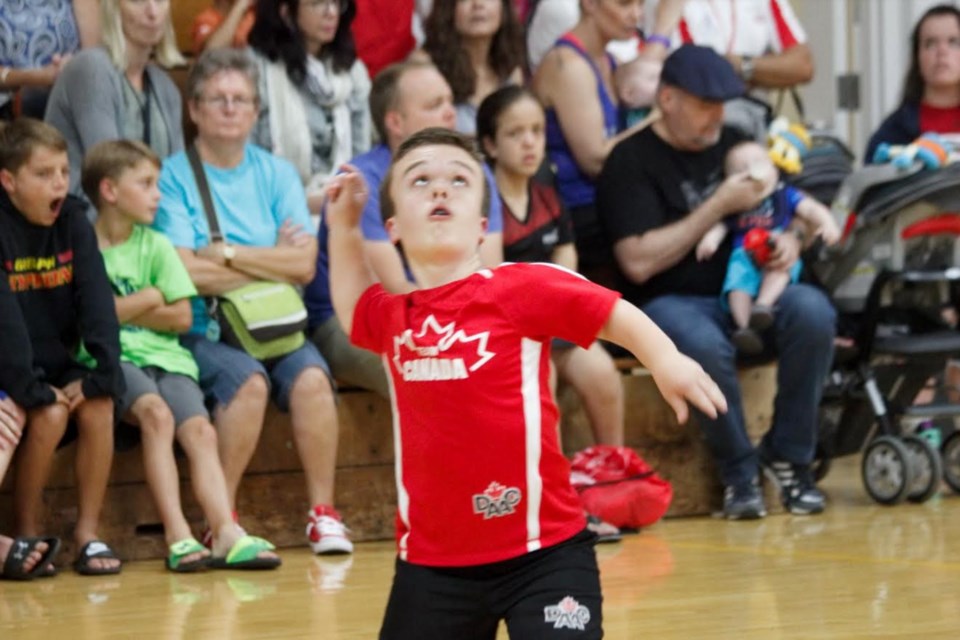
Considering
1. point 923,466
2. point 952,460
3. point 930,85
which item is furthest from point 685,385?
point 930,85

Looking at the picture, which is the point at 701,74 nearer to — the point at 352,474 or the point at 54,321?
the point at 352,474

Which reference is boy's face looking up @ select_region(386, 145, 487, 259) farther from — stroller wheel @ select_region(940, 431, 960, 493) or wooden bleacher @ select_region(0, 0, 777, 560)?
stroller wheel @ select_region(940, 431, 960, 493)

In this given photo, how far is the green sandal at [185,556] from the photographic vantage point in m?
5.06

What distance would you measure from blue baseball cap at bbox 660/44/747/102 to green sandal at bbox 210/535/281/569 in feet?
Result: 7.40

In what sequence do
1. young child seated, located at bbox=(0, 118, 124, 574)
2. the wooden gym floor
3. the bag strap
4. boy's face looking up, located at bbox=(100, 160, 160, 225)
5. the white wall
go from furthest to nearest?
the white wall, the bag strap, boy's face looking up, located at bbox=(100, 160, 160, 225), young child seated, located at bbox=(0, 118, 124, 574), the wooden gym floor

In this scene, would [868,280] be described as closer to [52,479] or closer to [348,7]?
[348,7]

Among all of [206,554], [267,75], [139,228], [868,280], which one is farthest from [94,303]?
[868,280]

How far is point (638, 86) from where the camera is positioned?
6.63 meters

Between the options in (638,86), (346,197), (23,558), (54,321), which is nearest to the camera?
(346,197)

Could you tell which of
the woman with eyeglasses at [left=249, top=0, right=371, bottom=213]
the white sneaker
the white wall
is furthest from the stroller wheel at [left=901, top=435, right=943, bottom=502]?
the white wall

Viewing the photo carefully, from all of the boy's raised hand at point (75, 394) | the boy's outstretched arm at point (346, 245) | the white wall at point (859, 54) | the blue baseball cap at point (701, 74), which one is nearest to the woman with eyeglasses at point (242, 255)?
the boy's raised hand at point (75, 394)

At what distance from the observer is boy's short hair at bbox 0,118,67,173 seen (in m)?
5.08

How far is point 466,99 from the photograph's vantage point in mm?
6355

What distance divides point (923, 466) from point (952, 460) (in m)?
0.42
